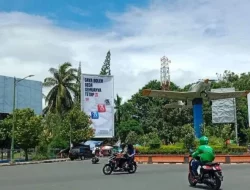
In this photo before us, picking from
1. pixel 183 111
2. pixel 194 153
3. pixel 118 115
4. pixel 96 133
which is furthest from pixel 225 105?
pixel 194 153

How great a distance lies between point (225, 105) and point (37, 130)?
25.3 m

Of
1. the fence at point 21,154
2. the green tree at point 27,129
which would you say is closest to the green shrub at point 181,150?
the green tree at point 27,129

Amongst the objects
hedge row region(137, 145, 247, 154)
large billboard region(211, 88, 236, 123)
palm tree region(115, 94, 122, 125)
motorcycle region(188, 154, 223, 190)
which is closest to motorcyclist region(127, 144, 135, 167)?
motorcycle region(188, 154, 223, 190)

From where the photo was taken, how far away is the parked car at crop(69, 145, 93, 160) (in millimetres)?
44812

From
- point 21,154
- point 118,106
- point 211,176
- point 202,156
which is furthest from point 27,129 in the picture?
point 118,106

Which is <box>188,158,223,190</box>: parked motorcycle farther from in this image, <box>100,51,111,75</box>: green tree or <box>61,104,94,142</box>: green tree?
<box>100,51,111,75</box>: green tree

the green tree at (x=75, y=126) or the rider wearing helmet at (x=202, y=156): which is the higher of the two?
the green tree at (x=75, y=126)

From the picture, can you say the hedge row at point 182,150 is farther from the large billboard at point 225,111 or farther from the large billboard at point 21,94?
the large billboard at point 225,111

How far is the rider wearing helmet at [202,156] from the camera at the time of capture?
13797mm

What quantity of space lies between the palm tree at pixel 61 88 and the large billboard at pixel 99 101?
3.57m

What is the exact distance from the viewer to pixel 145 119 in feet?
250

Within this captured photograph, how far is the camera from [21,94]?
50.2 metres

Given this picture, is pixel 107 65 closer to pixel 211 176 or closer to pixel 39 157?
pixel 39 157

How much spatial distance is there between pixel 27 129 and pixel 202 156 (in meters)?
29.8
